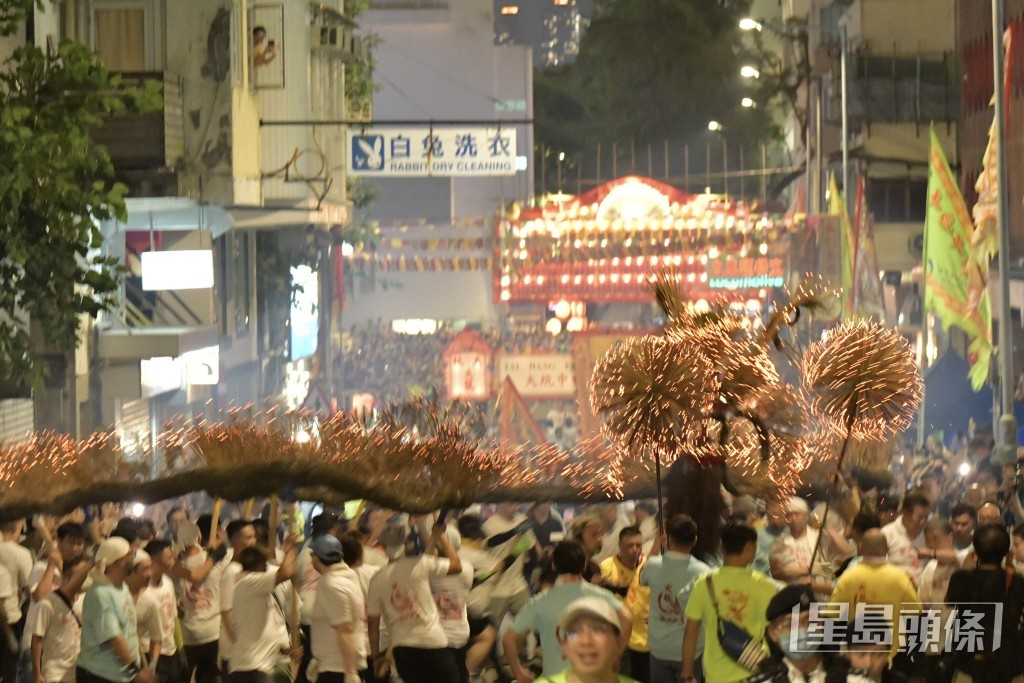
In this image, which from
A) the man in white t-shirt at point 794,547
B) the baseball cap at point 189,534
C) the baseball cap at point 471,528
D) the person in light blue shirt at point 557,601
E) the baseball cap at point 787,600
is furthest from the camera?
the baseball cap at point 189,534

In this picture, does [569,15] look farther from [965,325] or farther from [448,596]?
[448,596]

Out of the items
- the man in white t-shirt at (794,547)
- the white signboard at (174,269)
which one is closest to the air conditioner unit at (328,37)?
the white signboard at (174,269)

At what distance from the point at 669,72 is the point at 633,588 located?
137 ft

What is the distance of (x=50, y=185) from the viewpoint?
11266 mm

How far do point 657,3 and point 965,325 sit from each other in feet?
106

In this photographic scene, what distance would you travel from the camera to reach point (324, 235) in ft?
111

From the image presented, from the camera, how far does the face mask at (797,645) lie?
7.46 meters

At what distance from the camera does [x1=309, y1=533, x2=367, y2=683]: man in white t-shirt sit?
841 cm

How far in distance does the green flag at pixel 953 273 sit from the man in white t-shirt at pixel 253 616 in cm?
1053

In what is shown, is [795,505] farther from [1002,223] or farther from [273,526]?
[1002,223]

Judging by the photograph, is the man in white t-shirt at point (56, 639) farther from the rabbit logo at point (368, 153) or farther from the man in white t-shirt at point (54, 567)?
the rabbit logo at point (368, 153)

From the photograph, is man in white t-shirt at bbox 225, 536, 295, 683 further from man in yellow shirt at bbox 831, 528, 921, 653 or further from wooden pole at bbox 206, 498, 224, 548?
man in yellow shirt at bbox 831, 528, 921, 653

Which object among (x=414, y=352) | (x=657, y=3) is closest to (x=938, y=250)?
(x=414, y=352)

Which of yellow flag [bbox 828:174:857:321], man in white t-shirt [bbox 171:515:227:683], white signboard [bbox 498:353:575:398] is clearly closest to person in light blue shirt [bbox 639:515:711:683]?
man in white t-shirt [bbox 171:515:227:683]
